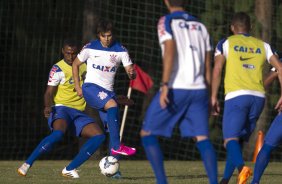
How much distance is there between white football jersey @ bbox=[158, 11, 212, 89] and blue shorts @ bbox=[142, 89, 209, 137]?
3.0 inches

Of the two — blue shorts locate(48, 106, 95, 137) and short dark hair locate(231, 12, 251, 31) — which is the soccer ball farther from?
short dark hair locate(231, 12, 251, 31)

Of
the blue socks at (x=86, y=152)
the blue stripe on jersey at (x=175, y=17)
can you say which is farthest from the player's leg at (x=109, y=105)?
the blue stripe on jersey at (x=175, y=17)

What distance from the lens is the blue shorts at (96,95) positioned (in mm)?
12602

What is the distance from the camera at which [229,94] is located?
10469 millimetres

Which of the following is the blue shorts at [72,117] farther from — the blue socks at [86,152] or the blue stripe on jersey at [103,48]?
the blue stripe on jersey at [103,48]

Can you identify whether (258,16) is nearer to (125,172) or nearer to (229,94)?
(125,172)

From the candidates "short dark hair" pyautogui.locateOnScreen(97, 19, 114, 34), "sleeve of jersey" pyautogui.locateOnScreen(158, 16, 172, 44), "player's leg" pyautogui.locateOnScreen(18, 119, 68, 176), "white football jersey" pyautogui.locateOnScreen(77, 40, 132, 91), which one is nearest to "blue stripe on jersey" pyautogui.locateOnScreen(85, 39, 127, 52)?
"white football jersey" pyautogui.locateOnScreen(77, 40, 132, 91)

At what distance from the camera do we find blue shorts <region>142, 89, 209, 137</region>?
8938 mm

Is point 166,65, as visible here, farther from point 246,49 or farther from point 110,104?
point 110,104

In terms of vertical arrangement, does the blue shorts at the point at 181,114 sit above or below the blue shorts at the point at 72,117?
above

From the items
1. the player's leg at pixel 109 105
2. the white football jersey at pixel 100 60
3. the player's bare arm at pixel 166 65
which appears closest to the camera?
the player's bare arm at pixel 166 65

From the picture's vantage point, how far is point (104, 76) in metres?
12.7

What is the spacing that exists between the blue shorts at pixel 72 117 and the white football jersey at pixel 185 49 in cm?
419

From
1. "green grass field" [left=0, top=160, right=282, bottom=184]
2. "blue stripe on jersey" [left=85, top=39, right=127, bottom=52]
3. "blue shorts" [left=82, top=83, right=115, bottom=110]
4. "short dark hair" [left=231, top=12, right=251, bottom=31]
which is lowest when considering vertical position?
"green grass field" [left=0, top=160, right=282, bottom=184]
